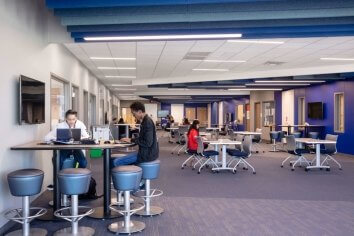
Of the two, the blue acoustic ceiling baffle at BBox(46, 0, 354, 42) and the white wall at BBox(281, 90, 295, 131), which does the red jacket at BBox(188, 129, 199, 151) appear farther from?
the white wall at BBox(281, 90, 295, 131)

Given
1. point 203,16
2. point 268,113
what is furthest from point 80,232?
point 268,113

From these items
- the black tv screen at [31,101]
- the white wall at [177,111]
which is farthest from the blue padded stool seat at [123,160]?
the white wall at [177,111]

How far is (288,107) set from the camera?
17.3 metres

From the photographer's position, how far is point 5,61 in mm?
4531

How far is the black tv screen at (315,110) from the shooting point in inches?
550

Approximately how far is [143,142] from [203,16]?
2.07 metres

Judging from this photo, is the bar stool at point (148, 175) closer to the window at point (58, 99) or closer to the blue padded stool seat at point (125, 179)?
the blue padded stool seat at point (125, 179)

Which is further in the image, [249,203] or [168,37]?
[168,37]

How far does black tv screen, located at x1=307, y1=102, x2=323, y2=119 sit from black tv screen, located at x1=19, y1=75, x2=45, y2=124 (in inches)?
435

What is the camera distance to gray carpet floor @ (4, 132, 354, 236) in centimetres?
441

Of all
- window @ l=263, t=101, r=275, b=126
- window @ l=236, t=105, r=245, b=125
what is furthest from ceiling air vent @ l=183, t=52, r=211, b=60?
window @ l=236, t=105, r=245, b=125

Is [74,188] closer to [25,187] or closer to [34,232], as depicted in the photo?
[25,187]

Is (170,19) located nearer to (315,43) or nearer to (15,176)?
(15,176)

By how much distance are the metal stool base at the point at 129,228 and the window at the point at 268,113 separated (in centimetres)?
1577
